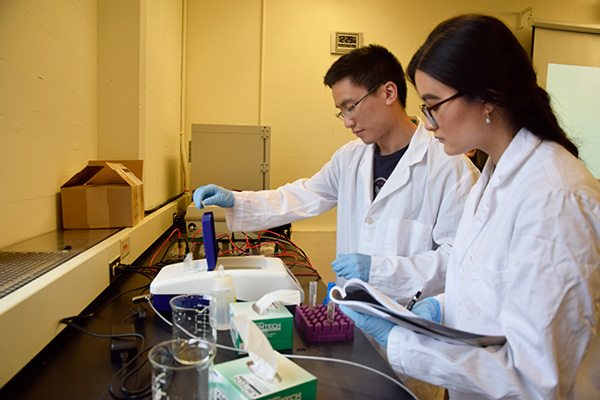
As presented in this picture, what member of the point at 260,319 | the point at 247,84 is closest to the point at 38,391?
the point at 260,319

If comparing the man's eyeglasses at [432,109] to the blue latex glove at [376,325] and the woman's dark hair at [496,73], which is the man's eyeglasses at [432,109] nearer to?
the woman's dark hair at [496,73]

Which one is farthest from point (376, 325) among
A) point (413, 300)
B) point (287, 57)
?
point (287, 57)

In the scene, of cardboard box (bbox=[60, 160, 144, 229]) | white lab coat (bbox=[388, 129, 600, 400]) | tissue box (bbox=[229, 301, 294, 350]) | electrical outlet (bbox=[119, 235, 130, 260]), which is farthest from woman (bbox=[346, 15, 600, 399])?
cardboard box (bbox=[60, 160, 144, 229])

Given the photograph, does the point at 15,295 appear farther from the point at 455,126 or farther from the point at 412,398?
the point at 455,126

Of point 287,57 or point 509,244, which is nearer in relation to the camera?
point 509,244

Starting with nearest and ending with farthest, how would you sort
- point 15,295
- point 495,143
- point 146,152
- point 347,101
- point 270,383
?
point 270,383 < point 15,295 < point 495,143 < point 347,101 < point 146,152

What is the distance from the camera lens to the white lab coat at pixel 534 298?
607mm

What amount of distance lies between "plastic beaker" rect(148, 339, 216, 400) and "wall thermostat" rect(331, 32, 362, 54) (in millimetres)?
2680

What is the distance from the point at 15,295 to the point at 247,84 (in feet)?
7.85

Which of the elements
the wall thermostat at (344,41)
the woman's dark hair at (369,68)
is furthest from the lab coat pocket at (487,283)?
the wall thermostat at (344,41)

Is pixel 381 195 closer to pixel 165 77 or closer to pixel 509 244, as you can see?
pixel 509 244

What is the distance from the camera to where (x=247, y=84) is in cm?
286

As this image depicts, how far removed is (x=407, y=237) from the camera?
1323 millimetres

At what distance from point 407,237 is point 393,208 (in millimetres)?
113
